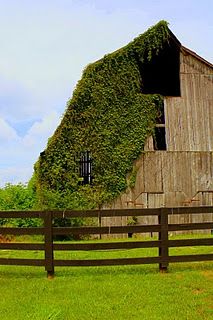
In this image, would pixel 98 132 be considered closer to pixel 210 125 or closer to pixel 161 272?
pixel 210 125

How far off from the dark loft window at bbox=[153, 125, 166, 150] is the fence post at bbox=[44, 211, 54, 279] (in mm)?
13076

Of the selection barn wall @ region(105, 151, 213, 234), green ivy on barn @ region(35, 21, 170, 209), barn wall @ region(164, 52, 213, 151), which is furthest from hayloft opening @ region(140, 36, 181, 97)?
barn wall @ region(105, 151, 213, 234)

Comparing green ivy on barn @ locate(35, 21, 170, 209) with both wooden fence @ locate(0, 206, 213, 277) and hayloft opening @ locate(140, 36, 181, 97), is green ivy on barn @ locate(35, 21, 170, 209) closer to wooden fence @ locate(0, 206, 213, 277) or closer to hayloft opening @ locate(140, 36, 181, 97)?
→ hayloft opening @ locate(140, 36, 181, 97)

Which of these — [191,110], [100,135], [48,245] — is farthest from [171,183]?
[48,245]

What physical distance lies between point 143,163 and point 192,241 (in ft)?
38.6

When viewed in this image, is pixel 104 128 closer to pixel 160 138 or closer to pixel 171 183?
pixel 160 138

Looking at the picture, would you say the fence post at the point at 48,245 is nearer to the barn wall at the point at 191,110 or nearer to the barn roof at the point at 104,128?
the barn roof at the point at 104,128

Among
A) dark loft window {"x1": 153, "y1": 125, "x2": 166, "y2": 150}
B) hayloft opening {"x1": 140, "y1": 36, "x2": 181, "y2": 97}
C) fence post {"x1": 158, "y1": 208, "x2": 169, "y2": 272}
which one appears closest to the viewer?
fence post {"x1": 158, "y1": 208, "x2": 169, "y2": 272}

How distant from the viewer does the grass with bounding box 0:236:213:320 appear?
7242mm

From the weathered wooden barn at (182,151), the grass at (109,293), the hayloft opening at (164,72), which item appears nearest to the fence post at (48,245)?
the grass at (109,293)

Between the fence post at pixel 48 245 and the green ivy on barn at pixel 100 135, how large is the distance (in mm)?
11194

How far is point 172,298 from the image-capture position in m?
8.10

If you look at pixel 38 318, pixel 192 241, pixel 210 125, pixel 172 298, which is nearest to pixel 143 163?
pixel 210 125

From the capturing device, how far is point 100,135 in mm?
21781
